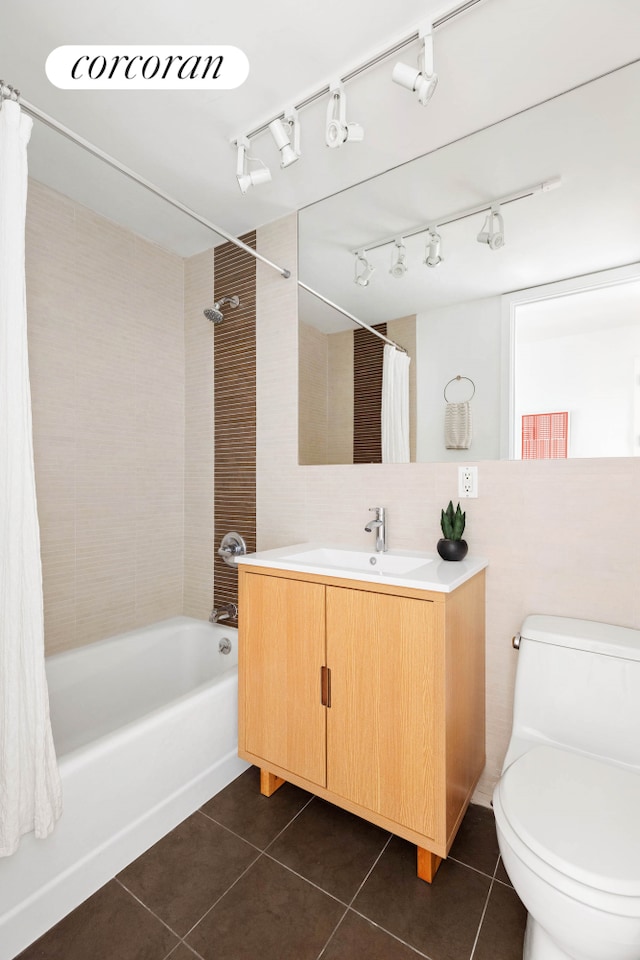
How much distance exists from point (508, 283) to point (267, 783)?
1.96 meters

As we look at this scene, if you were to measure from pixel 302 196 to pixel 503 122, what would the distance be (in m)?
0.83

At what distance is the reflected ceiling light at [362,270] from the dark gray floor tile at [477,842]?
201cm

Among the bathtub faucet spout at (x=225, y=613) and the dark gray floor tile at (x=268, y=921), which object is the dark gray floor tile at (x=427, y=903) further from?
the bathtub faucet spout at (x=225, y=613)

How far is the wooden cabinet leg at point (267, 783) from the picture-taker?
1650mm

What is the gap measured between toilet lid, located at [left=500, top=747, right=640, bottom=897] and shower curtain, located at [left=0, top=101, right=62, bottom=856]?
3.60 feet

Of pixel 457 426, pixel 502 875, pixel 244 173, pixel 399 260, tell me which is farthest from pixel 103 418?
pixel 502 875

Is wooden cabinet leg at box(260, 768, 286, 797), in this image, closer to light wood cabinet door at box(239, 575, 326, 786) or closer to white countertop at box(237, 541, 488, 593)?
light wood cabinet door at box(239, 575, 326, 786)

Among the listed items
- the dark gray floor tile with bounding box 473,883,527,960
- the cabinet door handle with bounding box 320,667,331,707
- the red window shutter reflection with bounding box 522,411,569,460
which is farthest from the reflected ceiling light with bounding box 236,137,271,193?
the dark gray floor tile with bounding box 473,883,527,960

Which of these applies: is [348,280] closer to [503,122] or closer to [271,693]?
[503,122]

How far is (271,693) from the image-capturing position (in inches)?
62.4

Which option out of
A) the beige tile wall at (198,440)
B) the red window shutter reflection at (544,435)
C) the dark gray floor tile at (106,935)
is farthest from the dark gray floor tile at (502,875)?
the beige tile wall at (198,440)

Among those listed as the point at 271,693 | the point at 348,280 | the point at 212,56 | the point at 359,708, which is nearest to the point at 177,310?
the point at 348,280

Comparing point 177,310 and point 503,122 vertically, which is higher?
point 503,122

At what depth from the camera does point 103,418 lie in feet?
7.11
